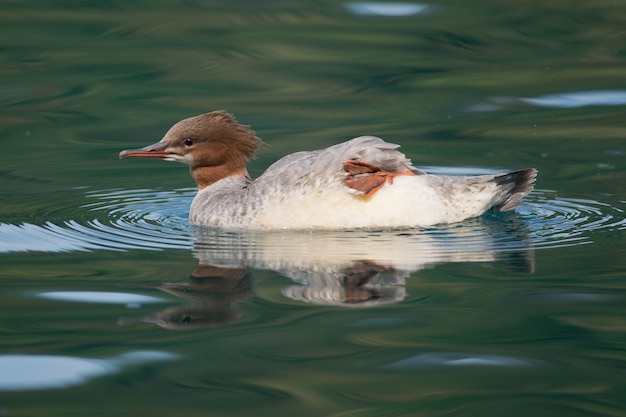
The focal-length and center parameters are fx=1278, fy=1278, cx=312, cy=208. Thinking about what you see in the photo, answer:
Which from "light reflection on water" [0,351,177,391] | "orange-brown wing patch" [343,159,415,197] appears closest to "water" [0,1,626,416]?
"light reflection on water" [0,351,177,391]

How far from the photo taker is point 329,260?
778cm

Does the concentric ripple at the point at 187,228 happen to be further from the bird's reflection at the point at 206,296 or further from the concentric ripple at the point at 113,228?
the bird's reflection at the point at 206,296

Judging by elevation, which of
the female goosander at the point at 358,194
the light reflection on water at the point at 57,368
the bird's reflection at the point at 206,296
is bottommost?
the light reflection on water at the point at 57,368

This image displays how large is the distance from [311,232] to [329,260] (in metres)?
0.90

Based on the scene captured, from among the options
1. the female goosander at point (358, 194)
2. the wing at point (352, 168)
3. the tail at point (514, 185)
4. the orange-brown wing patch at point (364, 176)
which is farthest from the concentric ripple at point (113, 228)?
the tail at point (514, 185)

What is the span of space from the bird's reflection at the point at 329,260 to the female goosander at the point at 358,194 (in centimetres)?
11

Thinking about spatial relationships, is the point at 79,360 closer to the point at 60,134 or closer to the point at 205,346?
the point at 205,346

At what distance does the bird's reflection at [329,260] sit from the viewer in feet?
22.6

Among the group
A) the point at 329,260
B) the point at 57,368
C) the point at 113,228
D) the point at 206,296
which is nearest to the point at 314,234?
the point at 329,260

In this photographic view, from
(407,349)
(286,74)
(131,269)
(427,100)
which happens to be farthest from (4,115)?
(407,349)

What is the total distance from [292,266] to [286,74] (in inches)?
→ 257

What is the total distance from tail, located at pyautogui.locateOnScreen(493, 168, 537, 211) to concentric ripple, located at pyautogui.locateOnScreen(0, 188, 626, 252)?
119 mm

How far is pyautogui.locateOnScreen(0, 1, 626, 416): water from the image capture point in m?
5.75

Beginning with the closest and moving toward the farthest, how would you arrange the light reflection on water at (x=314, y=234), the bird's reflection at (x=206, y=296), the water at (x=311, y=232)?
the water at (x=311, y=232), the bird's reflection at (x=206, y=296), the light reflection on water at (x=314, y=234)
